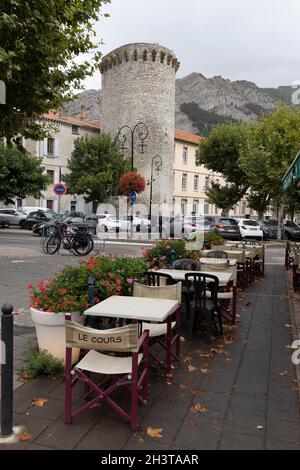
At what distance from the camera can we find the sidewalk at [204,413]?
3.24m

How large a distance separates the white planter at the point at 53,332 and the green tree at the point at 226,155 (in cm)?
3161

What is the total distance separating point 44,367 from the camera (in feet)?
14.8

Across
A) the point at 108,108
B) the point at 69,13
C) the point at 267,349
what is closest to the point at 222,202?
the point at 108,108

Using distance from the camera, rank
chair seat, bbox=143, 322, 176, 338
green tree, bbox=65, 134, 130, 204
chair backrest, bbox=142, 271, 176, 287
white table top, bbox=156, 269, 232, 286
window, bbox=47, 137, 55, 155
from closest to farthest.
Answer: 1. chair seat, bbox=143, 322, 176, 338
2. chair backrest, bbox=142, 271, 176, 287
3. white table top, bbox=156, 269, 232, 286
4. green tree, bbox=65, 134, 130, 204
5. window, bbox=47, 137, 55, 155

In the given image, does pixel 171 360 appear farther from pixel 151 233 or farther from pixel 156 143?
pixel 156 143

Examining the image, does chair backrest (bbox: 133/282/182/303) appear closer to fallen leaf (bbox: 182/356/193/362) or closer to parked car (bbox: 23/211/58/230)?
fallen leaf (bbox: 182/356/193/362)

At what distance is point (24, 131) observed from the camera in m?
12.0

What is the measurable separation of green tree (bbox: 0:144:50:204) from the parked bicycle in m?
12.7

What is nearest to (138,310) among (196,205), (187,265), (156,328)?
Answer: (156,328)

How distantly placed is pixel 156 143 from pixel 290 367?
4113 cm

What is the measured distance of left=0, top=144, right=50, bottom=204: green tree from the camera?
27.1 m

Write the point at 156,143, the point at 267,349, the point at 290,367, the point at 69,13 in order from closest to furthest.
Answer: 1. the point at 290,367
2. the point at 267,349
3. the point at 69,13
4. the point at 156,143

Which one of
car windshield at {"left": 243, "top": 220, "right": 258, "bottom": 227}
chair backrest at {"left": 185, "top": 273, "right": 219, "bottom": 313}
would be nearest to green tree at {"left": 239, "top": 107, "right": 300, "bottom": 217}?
car windshield at {"left": 243, "top": 220, "right": 258, "bottom": 227}

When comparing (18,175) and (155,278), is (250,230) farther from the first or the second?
(155,278)
